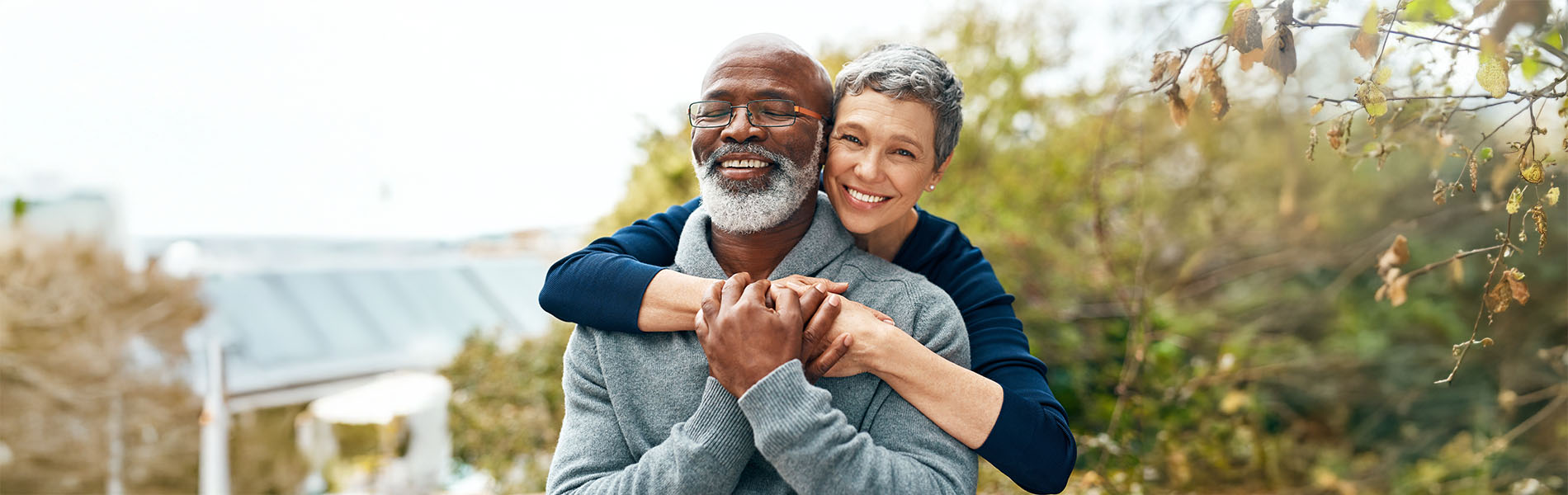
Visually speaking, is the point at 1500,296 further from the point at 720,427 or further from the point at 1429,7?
the point at 720,427

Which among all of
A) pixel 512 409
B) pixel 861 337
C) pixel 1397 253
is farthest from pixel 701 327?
pixel 512 409

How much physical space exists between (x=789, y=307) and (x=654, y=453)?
33cm

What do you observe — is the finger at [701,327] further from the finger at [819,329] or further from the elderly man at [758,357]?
the finger at [819,329]

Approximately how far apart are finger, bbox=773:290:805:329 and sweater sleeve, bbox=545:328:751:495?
16 cm

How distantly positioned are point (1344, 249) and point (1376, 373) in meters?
0.91

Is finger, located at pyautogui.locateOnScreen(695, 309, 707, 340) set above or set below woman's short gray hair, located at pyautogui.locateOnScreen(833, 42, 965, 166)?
below

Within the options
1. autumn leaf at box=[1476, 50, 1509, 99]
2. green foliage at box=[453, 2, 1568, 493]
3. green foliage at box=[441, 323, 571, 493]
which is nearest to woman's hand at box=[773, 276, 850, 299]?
autumn leaf at box=[1476, 50, 1509, 99]

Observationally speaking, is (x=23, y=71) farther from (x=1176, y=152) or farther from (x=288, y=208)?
(x=1176, y=152)

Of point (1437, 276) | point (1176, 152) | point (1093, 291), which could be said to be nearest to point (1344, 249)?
point (1437, 276)

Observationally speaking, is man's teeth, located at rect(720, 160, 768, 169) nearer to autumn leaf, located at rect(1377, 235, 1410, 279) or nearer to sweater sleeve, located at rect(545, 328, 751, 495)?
sweater sleeve, located at rect(545, 328, 751, 495)

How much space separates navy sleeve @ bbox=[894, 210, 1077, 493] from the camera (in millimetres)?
1469

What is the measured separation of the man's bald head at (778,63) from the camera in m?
1.65

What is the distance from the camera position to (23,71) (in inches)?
328

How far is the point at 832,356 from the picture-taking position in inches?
57.6
